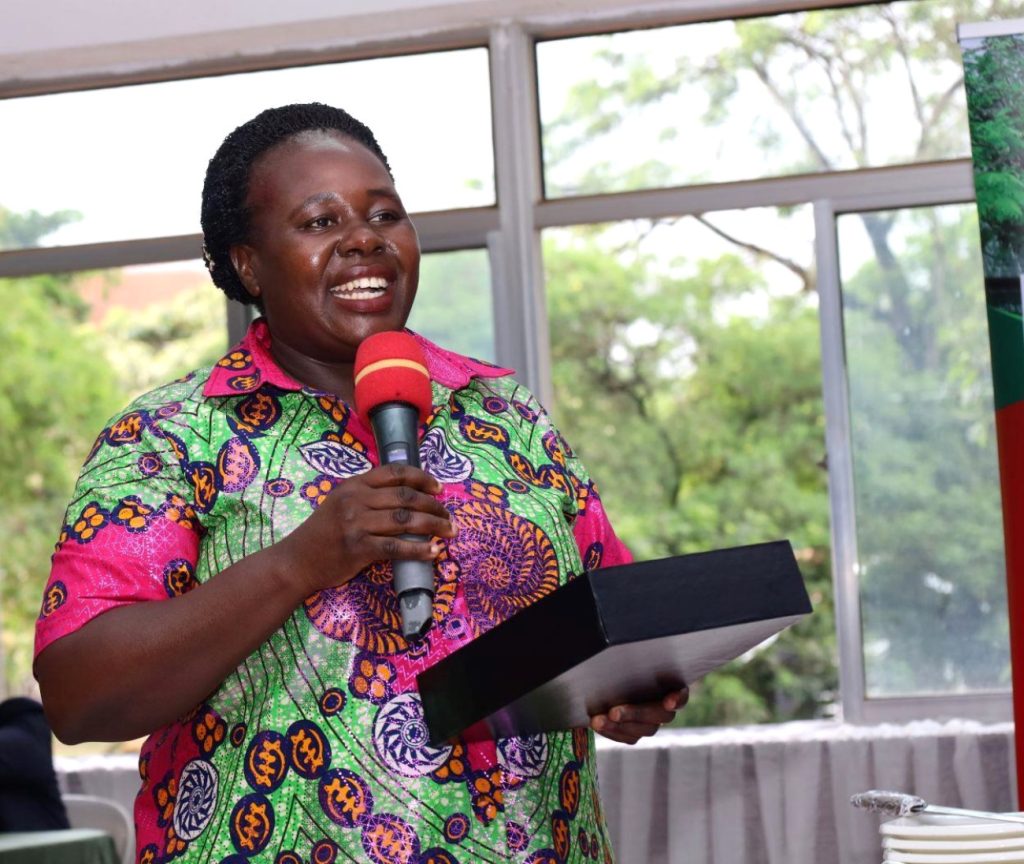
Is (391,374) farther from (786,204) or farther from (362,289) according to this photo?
(786,204)

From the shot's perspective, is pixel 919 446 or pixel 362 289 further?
pixel 919 446

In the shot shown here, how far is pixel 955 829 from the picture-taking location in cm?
111

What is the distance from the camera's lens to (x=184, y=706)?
1411 millimetres

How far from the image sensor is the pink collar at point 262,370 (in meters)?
1.60

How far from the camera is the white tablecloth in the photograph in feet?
13.3

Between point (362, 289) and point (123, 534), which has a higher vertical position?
point (362, 289)

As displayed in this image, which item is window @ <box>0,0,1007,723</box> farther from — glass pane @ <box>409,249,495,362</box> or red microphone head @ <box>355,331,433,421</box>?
red microphone head @ <box>355,331,433,421</box>

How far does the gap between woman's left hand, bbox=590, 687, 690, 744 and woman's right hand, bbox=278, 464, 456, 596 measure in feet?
0.94

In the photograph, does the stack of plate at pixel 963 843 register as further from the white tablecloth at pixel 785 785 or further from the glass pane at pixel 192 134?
the glass pane at pixel 192 134

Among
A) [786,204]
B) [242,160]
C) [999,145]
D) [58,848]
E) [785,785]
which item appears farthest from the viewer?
[786,204]

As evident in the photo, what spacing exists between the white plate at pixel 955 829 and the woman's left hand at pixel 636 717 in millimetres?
355

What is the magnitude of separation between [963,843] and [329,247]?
2.84 feet

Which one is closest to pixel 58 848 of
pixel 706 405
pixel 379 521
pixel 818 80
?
pixel 379 521

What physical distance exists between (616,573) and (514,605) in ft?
1.42
